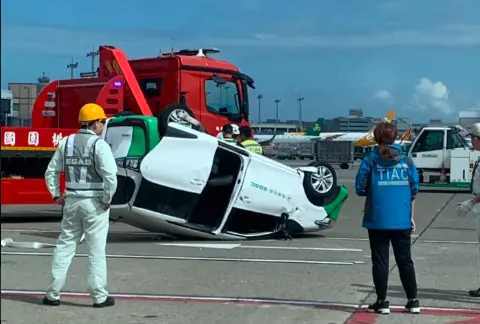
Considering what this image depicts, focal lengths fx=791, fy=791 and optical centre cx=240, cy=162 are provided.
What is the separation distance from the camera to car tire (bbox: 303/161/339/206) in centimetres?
1264

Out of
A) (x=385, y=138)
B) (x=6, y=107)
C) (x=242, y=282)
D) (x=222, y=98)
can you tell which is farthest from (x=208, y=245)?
(x=6, y=107)

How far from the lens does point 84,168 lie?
7.18 m

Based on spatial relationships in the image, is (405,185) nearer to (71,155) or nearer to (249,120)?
(71,155)

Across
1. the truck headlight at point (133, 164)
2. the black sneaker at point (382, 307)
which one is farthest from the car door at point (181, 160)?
the black sneaker at point (382, 307)

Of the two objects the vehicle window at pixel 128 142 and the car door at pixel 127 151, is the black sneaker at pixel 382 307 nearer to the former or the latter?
the car door at pixel 127 151

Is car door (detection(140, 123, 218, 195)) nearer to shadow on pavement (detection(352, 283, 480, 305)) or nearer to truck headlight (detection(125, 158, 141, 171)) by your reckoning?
truck headlight (detection(125, 158, 141, 171))

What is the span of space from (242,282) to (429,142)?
69.0 feet

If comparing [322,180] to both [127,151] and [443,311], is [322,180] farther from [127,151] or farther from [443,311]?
[443,311]

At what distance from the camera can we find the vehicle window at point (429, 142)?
1120 inches

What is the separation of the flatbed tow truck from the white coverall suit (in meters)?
21.7

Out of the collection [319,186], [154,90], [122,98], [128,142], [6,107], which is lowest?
[319,186]

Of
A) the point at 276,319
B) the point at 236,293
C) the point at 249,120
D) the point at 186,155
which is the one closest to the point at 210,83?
the point at 249,120

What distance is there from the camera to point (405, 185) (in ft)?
23.1

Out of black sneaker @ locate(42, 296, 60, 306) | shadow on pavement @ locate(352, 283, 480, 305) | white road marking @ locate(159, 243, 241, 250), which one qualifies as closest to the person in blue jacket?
shadow on pavement @ locate(352, 283, 480, 305)
